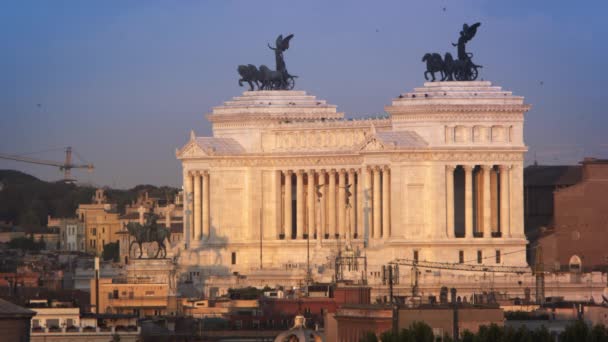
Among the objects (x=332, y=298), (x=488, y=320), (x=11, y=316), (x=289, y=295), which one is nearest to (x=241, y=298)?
(x=289, y=295)

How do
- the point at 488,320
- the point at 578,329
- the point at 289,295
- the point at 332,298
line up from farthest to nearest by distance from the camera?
the point at 289,295, the point at 332,298, the point at 488,320, the point at 578,329

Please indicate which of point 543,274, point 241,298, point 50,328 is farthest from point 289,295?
point 50,328

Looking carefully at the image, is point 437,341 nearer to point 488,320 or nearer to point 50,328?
point 488,320

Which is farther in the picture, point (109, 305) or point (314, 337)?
point (109, 305)

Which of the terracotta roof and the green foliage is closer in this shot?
the terracotta roof

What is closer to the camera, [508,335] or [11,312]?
[11,312]

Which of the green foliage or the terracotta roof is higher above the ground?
the terracotta roof

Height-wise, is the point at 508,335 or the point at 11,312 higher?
the point at 11,312

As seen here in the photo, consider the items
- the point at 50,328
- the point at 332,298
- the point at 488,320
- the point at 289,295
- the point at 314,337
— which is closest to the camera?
the point at 314,337

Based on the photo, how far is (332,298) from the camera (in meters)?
176

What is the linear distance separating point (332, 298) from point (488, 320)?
144 ft

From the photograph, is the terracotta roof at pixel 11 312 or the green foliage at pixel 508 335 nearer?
the terracotta roof at pixel 11 312

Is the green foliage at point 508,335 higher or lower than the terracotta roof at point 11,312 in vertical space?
lower

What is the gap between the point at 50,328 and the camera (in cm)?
15238
